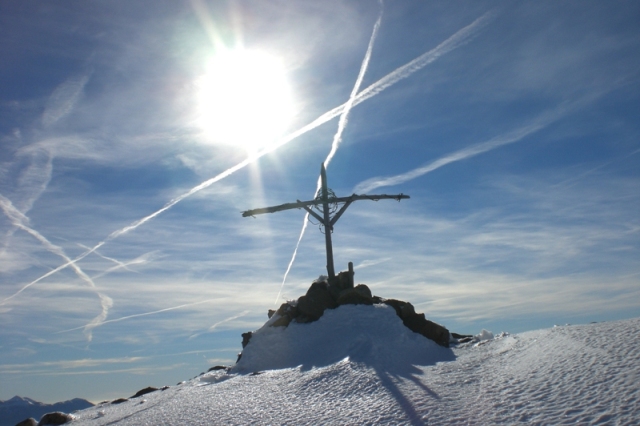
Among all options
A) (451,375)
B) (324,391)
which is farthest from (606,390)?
(324,391)

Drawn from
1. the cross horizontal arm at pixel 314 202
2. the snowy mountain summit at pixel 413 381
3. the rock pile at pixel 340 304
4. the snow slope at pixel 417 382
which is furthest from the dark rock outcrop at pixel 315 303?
the cross horizontal arm at pixel 314 202

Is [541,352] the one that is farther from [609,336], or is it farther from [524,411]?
[524,411]

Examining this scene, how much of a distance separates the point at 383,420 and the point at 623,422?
14.0ft

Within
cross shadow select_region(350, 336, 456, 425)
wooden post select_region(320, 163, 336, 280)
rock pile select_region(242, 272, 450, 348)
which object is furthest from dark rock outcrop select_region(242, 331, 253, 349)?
cross shadow select_region(350, 336, 456, 425)

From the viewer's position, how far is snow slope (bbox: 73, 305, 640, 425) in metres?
8.66

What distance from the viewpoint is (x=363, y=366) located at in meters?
14.0

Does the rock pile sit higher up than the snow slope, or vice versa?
the rock pile

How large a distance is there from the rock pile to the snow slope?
138cm

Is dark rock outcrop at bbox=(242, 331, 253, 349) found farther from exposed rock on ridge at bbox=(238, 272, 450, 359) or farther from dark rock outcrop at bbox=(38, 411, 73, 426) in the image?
dark rock outcrop at bbox=(38, 411, 73, 426)

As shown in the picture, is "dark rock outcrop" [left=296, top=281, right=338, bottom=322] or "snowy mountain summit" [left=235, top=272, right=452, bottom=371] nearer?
"snowy mountain summit" [left=235, top=272, right=452, bottom=371]

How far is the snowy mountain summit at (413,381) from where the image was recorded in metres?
8.69

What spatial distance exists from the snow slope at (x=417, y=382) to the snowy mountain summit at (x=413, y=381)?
0.12 feet

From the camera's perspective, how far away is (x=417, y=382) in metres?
12.2

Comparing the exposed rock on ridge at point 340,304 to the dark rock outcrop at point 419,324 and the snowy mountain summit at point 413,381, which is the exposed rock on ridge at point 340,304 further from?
the snowy mountain summit at point 413,381
